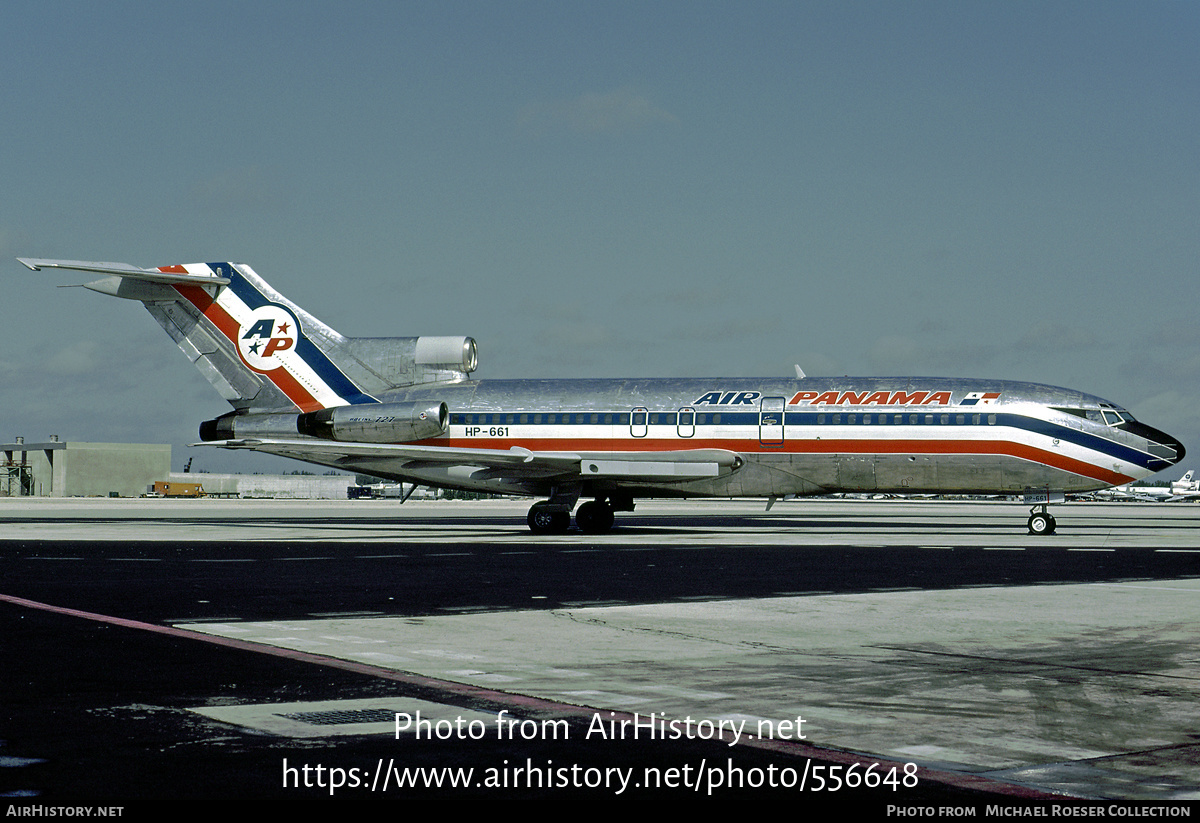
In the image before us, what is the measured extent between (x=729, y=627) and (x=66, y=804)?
9038mm

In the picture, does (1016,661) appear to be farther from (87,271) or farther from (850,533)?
(87,271)

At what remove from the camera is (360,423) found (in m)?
40.5

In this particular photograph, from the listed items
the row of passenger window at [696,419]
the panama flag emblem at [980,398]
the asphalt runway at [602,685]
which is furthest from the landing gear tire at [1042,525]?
the asphalt runway at [602,685]

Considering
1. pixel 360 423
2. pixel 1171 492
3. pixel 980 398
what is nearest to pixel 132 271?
pixel 360 423

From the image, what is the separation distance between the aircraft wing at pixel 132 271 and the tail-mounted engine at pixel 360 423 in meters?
5.08

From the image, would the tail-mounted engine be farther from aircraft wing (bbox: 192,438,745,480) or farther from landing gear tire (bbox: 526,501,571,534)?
landing gear tire (bbox: 526,501,571,534)

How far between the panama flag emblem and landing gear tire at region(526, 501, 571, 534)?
42.9ft

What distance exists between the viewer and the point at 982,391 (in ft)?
124

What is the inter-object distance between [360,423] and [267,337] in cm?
529

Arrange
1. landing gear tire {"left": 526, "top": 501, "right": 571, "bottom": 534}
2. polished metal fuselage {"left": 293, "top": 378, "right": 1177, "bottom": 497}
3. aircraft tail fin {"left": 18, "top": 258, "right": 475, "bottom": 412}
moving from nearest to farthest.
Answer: polished metal fuselage {"left": 293, "top": 378, "right": 1177, "bottom": 497}, landing gear tire {"left": 526, "top": 501, "right": 571, "bottom": 534}, aircraft tail fin {"left": 18, "top": 258, "right": 475, "bottom": 412}

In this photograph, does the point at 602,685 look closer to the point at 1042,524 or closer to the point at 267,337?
the point at 1042,524

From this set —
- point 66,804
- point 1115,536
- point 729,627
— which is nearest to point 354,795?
point 66,804

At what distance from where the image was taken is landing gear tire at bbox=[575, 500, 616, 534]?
4075 centimetres

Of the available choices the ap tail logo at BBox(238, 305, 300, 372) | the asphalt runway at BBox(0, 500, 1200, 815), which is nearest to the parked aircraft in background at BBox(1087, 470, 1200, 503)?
the ap tail logo at BBox(238, 305, 300, 372)
